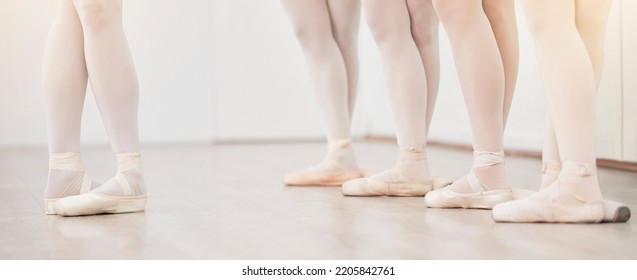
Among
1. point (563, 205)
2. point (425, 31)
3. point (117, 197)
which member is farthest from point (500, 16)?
point (117, 197)

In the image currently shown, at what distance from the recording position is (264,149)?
15.5 ft

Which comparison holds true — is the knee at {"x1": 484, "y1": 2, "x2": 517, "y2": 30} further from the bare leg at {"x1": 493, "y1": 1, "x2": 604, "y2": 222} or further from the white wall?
the white wall

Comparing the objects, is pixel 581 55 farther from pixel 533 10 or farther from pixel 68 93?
pixel 68 93

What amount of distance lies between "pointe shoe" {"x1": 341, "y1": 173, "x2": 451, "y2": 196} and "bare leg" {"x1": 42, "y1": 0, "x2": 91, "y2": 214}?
67 cm

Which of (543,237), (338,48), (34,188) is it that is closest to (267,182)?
(338,48)

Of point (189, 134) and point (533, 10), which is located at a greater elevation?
point (533, 10)

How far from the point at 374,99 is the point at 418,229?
12.5 feet

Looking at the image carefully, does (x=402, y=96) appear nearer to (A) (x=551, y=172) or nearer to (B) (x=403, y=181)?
(B) (x=403, y=181)

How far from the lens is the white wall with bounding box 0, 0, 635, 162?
16.8 ft

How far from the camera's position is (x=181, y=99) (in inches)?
212

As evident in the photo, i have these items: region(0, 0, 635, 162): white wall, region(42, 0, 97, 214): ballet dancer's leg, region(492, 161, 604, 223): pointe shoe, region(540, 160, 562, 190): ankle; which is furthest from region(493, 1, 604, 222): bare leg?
region(0, 0, 635, 162): white wall

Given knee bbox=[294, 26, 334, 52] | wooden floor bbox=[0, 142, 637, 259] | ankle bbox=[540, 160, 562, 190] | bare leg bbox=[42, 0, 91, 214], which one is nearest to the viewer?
wooden floor bbox=[0, 142, 637, 259]

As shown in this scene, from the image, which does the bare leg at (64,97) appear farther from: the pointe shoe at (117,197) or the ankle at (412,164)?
the ankle at (412,164)
